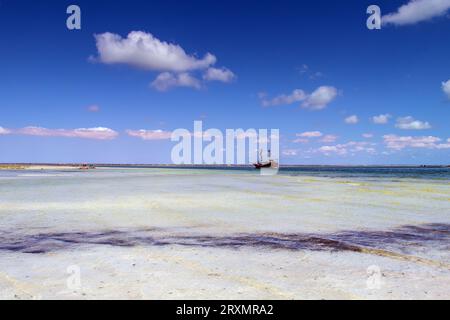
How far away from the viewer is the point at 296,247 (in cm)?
801

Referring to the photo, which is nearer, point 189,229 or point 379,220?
point 189,229

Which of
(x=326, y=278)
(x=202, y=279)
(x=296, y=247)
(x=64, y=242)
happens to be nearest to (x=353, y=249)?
(x=296, y=247)

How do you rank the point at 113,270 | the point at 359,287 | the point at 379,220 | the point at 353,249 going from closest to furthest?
the point at 359,287 < the point at 113,270 < the point at 353,249 < the point at 379,220

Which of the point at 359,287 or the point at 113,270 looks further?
the point at 113,270

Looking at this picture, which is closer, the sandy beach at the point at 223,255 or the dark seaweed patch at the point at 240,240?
the sandy beach at the point at 223,255

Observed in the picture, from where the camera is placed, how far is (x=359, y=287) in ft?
17.3

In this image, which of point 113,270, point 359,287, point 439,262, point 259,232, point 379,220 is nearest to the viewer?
point 359,287

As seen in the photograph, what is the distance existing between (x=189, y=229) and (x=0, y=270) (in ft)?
16.0

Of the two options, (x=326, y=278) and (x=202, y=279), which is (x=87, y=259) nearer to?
(x=202, y=279)

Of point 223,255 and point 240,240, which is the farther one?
point 240,240

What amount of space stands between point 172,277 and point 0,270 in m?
2.88

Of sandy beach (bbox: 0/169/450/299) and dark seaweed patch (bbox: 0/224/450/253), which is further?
dark seaweed patch (bbox: 0/224/450/253)

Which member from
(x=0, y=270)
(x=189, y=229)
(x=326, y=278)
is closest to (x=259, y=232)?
(x=189, y=229)

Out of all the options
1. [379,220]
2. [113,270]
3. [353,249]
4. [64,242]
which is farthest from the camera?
[379,220]
